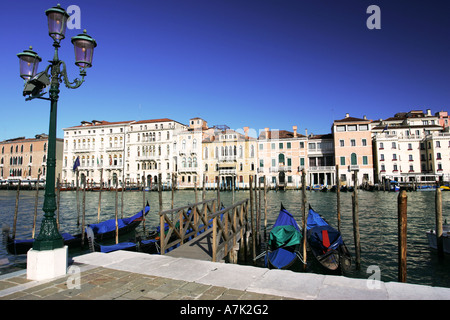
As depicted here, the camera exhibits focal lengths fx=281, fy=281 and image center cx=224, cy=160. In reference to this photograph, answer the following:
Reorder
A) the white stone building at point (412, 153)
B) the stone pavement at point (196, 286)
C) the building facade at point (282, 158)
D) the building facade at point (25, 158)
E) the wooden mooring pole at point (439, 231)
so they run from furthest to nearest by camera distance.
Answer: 1. the building facade at point (25, 158)
2. the building facade at point (282, 158)
3. the white stone building at point (412, 153)
4. the wooden mooring pole at point (439, 231)
5. the stone pavement at point (196, 286)

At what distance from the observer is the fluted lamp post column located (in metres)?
3.62

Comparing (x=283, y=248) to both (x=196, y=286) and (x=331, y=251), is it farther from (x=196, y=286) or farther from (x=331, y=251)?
(x=196, y=286)

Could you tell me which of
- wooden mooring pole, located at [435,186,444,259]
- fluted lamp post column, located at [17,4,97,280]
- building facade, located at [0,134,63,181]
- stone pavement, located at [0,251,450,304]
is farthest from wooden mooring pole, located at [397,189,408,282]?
building facade, located at [0,134,63,181]

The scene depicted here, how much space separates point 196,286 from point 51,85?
3344 mm

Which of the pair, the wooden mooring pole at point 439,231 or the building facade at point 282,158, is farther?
the building facade at point 282,158

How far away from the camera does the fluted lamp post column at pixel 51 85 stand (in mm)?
3623

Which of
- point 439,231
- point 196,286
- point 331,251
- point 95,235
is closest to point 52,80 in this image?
point 196,286

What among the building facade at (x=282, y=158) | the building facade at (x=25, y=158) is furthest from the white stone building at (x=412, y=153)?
the building facade at (x=25, y=158)

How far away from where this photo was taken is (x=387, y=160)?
120 feet

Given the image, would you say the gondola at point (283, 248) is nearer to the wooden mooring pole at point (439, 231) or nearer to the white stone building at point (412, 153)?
the wooden mooring pole at point (439, 231)

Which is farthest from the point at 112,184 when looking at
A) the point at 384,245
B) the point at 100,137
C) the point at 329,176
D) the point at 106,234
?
the point at 384,245

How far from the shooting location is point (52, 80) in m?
3.96

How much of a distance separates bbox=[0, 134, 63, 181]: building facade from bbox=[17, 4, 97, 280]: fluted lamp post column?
51263 millimetres

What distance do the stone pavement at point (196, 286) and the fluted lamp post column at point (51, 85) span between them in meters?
0.41
